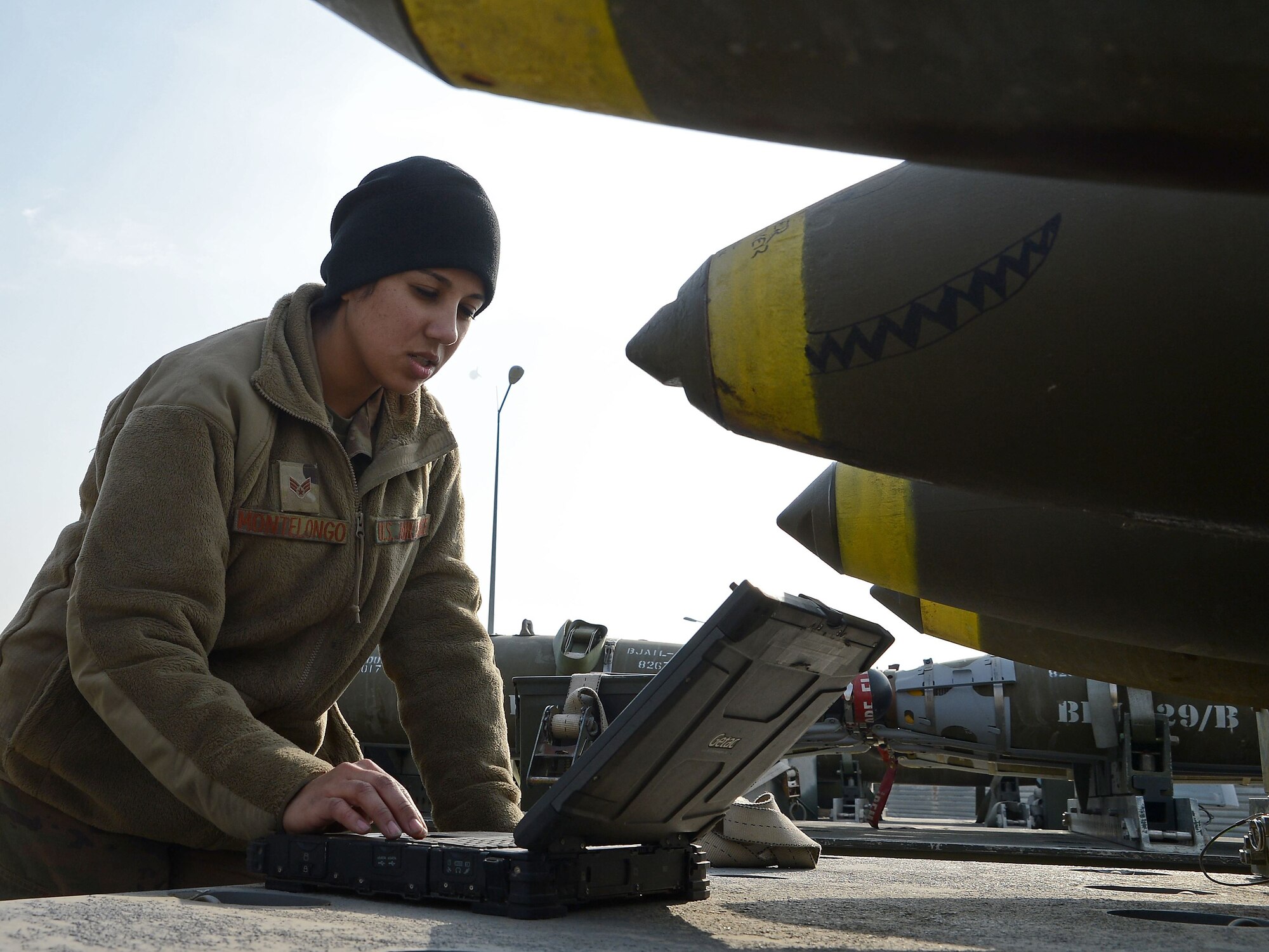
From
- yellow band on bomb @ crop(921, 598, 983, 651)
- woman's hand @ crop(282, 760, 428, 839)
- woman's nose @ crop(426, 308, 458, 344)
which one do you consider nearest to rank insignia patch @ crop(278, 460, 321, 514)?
woman's nose @ crop(426, 308, 458, 344)

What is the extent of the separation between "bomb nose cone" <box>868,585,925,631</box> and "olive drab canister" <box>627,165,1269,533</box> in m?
2.99

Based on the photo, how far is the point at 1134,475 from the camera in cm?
184

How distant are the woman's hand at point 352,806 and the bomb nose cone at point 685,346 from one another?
39.2 inches

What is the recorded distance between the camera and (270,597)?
7.10 feet

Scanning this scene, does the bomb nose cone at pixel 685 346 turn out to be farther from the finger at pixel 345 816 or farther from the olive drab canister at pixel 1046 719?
the olive drab canister at pixel 1046 719

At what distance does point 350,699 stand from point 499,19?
1120cm

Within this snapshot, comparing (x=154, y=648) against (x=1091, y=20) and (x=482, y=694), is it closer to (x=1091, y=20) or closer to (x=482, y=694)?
(x=482, y=694)

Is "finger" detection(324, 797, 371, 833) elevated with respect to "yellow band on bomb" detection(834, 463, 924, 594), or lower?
lower

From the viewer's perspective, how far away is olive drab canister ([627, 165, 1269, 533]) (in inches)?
68.6

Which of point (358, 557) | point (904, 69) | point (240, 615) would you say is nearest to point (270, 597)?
point (240, 615)

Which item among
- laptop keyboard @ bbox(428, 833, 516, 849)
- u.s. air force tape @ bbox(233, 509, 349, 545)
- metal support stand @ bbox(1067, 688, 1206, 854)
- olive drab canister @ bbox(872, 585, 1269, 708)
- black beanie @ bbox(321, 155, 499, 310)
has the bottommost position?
metal support stand @ bbox(1067, 688, 1206, 854)

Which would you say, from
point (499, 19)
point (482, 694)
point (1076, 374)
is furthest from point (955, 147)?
point (482, 694)

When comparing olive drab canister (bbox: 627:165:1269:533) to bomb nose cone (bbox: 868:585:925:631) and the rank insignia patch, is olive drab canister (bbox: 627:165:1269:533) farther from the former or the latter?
bomb nose cone (bbox: 868:585:925:631)

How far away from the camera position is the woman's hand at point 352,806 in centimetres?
173
